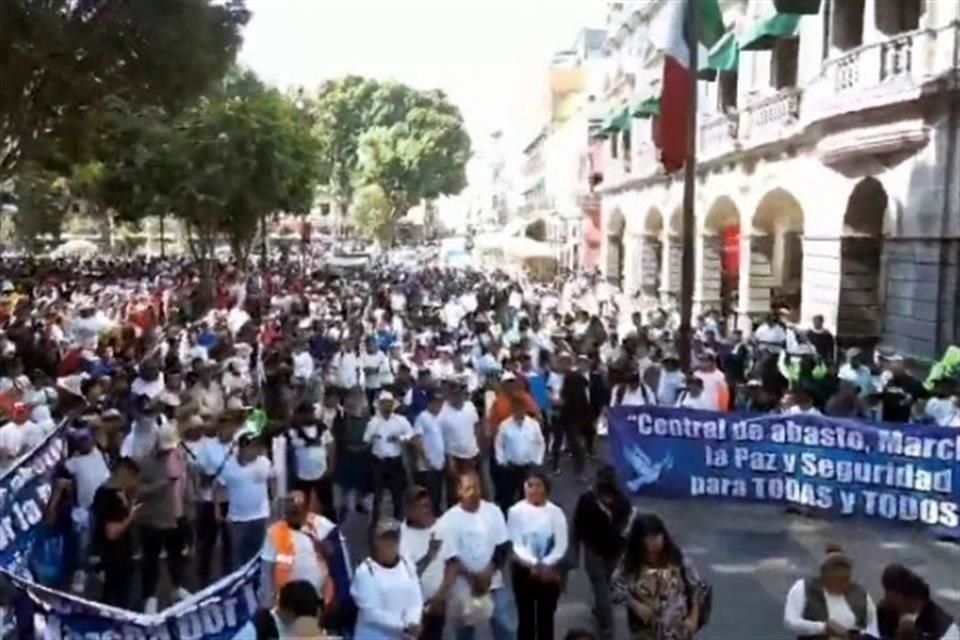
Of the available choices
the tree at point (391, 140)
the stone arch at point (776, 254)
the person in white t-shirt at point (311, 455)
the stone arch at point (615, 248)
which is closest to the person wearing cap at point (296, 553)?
the person in white t-shirt at point (311, 455)

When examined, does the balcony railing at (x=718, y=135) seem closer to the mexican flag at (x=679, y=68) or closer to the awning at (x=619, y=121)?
the awning at (x=619, y=121)

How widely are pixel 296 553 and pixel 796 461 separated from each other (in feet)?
18.2

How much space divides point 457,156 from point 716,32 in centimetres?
6525

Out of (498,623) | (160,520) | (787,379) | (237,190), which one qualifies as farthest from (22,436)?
(237,190)

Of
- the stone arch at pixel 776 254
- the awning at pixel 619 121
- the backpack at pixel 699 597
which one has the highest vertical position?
the awning at pixel 619 121

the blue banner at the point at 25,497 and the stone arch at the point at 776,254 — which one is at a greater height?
the stone arch at the point at 776,254

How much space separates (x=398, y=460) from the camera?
431 inches

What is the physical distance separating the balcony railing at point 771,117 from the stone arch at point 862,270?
2629 millimetres

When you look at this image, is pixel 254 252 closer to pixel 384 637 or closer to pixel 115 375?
pixel 115 375

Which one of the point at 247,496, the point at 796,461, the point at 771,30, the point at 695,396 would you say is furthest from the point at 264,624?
the point at 771,30

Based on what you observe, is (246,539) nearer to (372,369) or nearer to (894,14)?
(372,369)

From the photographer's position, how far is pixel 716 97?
1190 inches

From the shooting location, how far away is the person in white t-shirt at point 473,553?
7.21 m

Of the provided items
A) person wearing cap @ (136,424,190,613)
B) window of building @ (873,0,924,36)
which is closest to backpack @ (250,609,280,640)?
person wearing cap @ (136,424,190,613)
